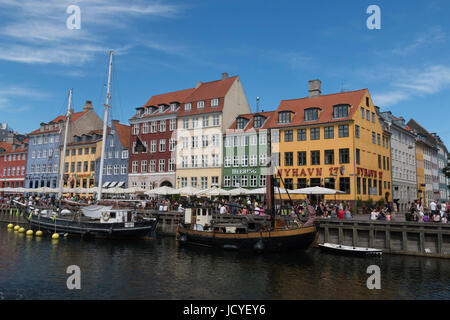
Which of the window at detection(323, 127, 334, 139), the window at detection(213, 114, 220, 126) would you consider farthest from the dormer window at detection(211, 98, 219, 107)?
the window at detection(323, 127, 334, 139)

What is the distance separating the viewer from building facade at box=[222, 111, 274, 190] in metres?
50.0

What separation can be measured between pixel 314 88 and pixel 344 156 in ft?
40.2

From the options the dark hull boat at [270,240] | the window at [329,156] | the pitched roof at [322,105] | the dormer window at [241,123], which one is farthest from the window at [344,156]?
the dark hull boat at [270,240]

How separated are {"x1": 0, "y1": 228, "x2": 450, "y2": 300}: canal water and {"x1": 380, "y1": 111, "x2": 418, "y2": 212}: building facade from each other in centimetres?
3421

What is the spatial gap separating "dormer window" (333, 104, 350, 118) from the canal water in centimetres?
2248

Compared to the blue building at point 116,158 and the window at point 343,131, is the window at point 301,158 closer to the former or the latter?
the window at point 343,131

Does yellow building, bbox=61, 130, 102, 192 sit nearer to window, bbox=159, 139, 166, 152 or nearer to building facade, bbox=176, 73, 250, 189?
window, bbox=159, 139, 166, 152

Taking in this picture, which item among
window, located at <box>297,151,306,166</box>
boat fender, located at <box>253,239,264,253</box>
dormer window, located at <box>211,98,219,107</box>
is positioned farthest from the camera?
dormer window, located at <box>211,98,219,107</box>

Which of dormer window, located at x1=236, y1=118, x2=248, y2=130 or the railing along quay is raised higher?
dormer window, located at x1=236, y1=118, x2=248, y2=130

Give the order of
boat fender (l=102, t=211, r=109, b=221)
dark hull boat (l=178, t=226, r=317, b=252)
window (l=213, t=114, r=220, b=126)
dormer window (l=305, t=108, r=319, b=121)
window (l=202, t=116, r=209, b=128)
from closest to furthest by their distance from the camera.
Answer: dark hull boat (l=178, t=226, r=317, b=252) < boat fender (l=102, t=211, r=109, b=221) < dormer window (l=305, t=108, r=319, b=121) < window (l=213, t=114, r=220, b=126) < window (l=202, t=116, r=209, b=128)

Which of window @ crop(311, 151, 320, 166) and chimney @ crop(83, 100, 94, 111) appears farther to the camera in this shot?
chimney @ crop(83, 100, 94, 111)

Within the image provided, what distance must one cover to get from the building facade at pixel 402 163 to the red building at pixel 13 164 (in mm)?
69628

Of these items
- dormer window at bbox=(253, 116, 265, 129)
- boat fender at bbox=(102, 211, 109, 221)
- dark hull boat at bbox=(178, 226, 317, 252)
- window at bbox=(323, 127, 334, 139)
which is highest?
dormer window at bbox=(253, 116, 265, 129)

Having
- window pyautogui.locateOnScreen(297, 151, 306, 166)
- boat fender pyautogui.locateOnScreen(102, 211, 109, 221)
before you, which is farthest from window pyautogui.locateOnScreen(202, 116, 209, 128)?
boat fender pyautogui.locateOnScreen(102, 211, 109, 221)
